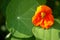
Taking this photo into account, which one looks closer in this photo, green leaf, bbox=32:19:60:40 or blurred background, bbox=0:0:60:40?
green leaf, bbox=32:19:60:40

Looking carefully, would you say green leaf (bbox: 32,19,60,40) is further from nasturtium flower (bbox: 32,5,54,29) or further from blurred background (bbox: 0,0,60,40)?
blurred background (bbox: 0,0,60,40)

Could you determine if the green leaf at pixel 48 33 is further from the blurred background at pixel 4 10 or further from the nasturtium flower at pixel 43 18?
the blurred background at pixel 4 10

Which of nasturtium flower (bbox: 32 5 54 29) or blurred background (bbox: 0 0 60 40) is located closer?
nasturtium flower (bbox: 32 5 54 29)

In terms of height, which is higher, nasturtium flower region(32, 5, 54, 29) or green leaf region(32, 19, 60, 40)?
nasturtium flower region(32, 5, 54, 29)

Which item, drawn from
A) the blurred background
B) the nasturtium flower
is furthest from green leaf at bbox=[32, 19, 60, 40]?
the blurred background

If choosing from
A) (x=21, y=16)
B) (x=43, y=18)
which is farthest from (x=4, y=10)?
(x=43, y=18)
